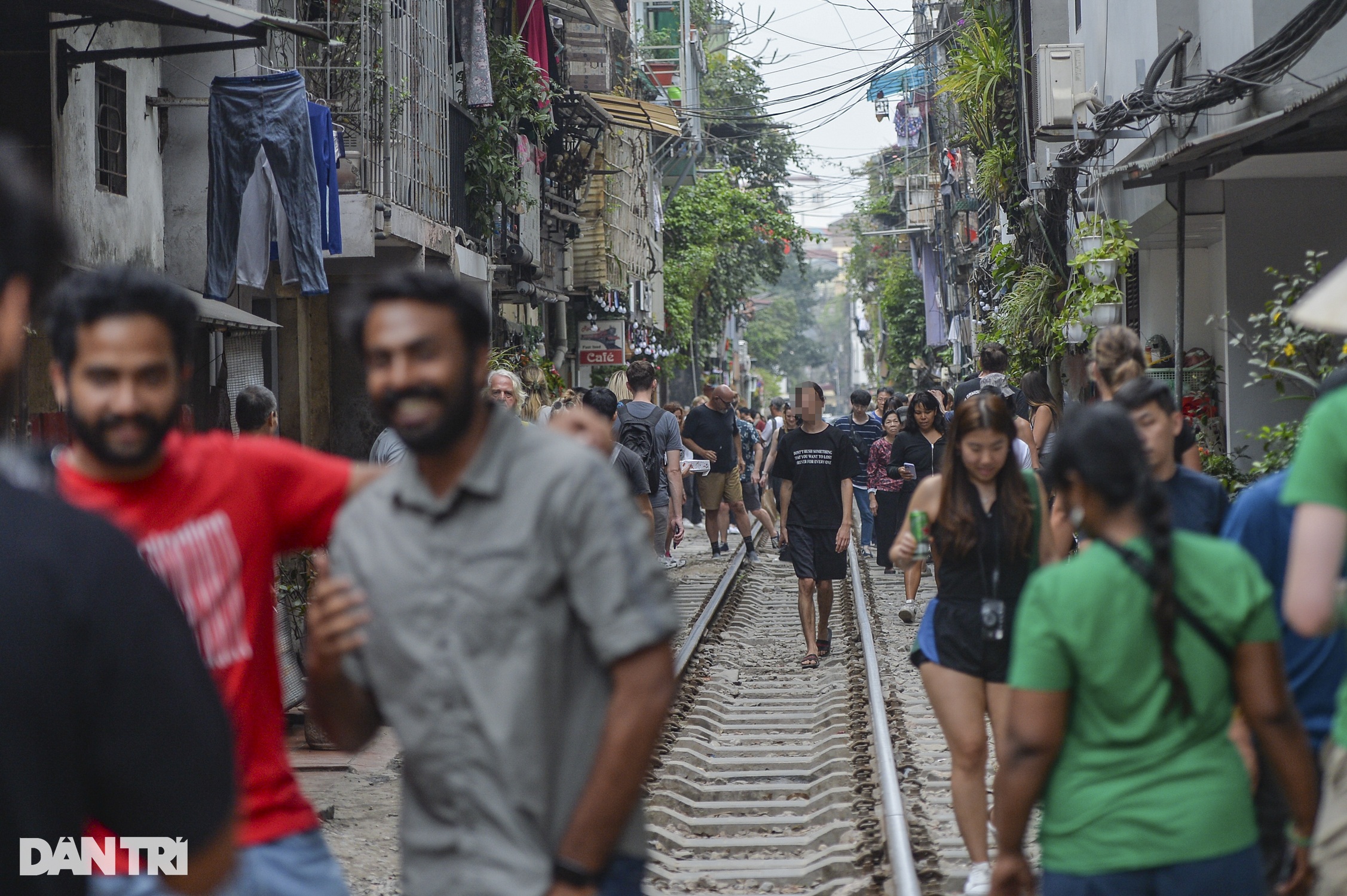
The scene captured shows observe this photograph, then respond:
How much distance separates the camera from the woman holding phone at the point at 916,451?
44.9ft

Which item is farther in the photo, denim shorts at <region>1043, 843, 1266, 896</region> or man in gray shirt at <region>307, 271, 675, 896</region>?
denim shorts at <region>1043, 843, 1266, 896</region>

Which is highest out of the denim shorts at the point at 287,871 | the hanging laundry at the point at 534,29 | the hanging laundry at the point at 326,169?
the hanging laundry at the point at 534,29

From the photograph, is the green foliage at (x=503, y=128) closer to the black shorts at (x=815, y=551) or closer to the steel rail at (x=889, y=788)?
the steel rail at (x=889, y=788)

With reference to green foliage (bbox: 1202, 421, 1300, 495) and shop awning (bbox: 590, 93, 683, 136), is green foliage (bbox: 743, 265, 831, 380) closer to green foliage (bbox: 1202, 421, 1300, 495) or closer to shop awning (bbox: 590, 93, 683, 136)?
shop awning (bbox: 590, 93, 683, 136)

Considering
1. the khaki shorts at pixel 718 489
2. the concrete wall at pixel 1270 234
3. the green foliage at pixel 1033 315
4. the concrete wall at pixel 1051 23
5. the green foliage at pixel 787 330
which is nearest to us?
the concrete wall at pixel 1270 234

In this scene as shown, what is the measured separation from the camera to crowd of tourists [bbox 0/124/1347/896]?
6.82 ft

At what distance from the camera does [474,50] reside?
18094mm

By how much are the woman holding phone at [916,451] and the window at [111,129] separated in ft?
23.6

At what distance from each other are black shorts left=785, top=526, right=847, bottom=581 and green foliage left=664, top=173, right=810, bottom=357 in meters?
28.7

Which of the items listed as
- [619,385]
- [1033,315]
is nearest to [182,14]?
[1033,315]

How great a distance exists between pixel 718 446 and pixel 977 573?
12921mm

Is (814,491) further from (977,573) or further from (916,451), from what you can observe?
(977,573)

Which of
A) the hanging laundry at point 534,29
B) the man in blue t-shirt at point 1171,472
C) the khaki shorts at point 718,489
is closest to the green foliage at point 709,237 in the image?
the hanging laundry at point 534,29

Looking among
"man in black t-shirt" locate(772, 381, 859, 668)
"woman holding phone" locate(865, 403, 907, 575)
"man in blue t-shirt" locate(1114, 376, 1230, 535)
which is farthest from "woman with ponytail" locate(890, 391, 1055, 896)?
"woman holding phone" locate(865, 403, 907, 575)
